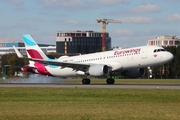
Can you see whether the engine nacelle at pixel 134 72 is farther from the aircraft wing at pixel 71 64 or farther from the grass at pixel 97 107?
the grass at pixel 97 107

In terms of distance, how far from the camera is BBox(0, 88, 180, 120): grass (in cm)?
2509

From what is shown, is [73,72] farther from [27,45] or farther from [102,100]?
[102,100]

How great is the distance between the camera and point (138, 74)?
63812mm

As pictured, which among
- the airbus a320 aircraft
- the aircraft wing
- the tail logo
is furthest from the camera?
the tail logo

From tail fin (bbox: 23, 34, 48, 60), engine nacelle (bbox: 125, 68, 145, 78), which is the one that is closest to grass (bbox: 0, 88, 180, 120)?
engine nacelle (bbox: 125, 68, 145, 78)

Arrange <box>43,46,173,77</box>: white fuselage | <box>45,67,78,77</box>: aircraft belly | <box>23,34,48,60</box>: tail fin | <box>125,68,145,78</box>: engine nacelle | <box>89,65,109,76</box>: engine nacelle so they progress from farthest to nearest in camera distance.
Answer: <box>23,34,48,60</box>: tail fin < <box>45,67,78,77</box>: aircraft belly < <box>125,68,145,78</box>: engine nacelle < <box>89,65,109,76</box>: engine nacelle < <box>43,46,173,77</box>: white fuselage

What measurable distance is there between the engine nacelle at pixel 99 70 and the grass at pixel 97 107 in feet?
66.6

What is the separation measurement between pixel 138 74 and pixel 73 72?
26.3 feet

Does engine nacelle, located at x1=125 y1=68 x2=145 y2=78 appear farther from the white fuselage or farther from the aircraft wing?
the aircraft wing

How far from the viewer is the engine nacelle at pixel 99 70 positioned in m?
59.6

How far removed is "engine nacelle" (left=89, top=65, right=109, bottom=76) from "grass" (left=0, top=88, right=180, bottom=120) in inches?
799

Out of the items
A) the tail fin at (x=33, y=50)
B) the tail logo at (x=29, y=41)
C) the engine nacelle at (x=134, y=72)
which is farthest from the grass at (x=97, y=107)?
the tail logo at (x=29, y=41)

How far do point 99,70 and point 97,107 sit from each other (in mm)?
30244

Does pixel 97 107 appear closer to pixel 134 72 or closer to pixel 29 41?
pixel 134 72
